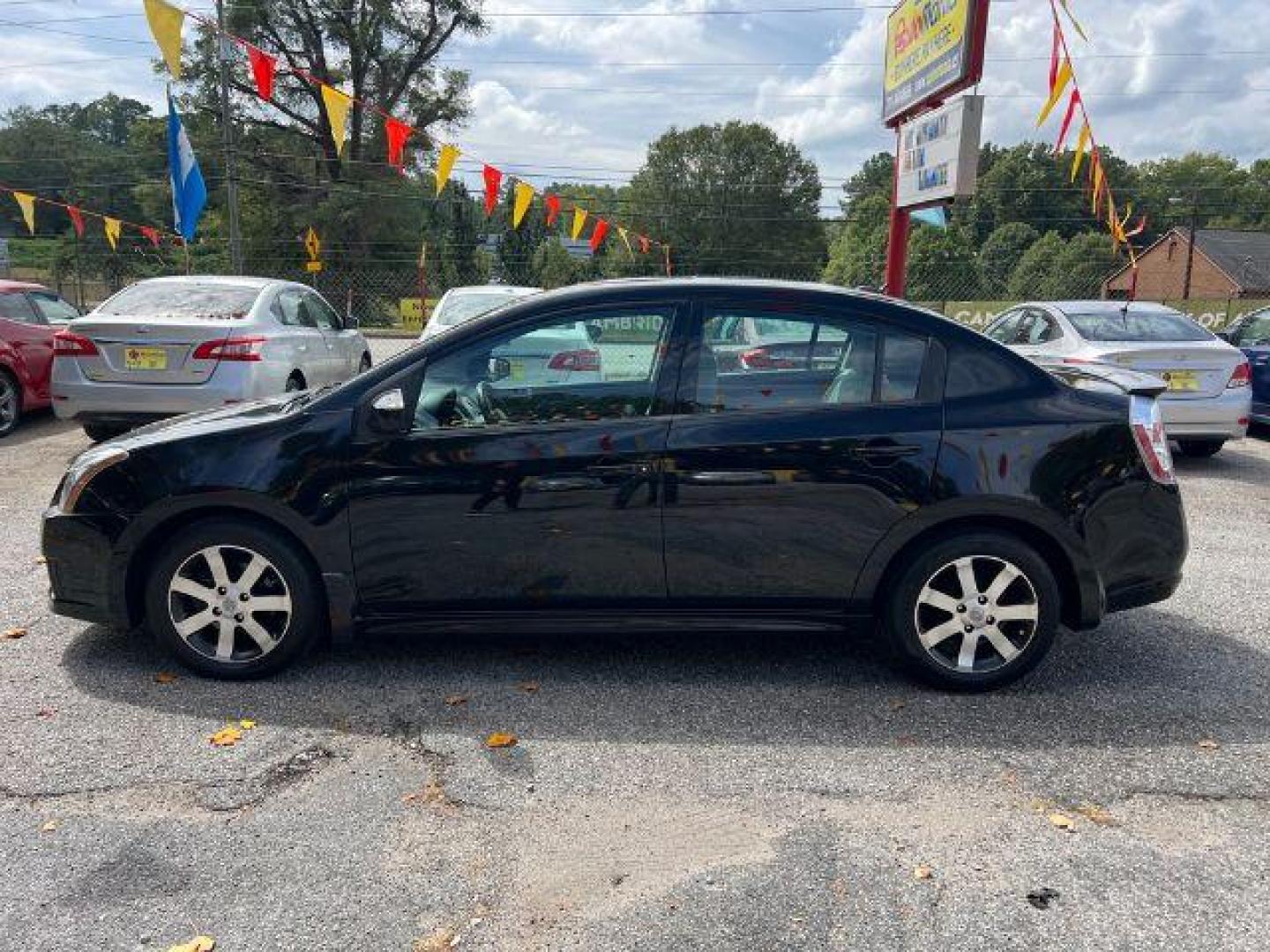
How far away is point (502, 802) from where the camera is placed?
2934 millimetres

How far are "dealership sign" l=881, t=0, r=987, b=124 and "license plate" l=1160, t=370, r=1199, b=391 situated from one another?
3.66 m

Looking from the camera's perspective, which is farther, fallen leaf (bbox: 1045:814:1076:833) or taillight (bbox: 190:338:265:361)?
taillight (bbox: 190:338:265:361)

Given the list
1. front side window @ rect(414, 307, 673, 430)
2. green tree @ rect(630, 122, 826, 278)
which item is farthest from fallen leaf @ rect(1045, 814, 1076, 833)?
green tree @ rect(630, 122, 826, 278)

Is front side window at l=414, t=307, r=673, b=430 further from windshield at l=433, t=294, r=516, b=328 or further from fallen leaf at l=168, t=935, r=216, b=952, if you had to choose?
windshield at l=433, t=294, r=516, b=328

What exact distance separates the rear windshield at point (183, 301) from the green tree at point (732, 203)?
70.3 ft

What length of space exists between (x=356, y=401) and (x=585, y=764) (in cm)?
164

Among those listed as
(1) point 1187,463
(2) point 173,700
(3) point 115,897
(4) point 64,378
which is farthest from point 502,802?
(1) point 1187,463

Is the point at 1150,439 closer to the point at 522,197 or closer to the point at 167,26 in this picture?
the point at 167,26

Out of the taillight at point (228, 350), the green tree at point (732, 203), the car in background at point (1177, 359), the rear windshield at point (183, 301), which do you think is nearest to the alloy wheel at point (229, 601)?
the taillight at point (228, 350)

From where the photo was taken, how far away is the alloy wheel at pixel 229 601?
3684mm

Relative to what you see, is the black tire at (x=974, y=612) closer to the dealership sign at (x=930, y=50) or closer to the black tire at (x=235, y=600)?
the black tire at (x=235, y=600)

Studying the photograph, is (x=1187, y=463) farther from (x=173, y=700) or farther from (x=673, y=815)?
(x=173, y=700)

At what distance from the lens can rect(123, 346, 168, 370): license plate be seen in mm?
7207

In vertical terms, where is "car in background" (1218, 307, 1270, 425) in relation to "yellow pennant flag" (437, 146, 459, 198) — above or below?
below
